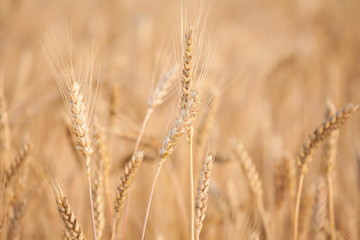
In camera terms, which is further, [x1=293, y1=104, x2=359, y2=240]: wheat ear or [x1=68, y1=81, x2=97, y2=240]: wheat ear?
[x1=293, y1=104, x2=359, y2=240]: wheat ear

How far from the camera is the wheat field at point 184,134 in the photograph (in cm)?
88

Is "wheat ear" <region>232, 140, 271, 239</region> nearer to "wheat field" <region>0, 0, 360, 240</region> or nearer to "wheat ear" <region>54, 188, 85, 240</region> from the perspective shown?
"wheat field" <region>0, 0, 360, 240</region>

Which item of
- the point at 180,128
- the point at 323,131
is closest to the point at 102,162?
the point at 180,128

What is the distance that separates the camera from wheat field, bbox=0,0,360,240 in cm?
88

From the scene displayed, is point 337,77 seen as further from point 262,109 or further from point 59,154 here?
point 59,154

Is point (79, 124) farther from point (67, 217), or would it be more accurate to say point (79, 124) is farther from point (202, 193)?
point (202, 193)

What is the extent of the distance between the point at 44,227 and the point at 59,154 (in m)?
0.80

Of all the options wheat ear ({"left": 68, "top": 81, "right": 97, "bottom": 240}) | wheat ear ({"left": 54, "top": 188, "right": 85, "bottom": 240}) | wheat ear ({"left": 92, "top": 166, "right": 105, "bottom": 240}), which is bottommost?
wheat ear ({"left": 54, "top": 188, "right": 85, "bottom": 240})

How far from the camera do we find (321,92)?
2.85 m

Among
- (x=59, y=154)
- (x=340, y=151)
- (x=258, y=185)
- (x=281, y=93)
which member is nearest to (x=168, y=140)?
(x=258, y=185)

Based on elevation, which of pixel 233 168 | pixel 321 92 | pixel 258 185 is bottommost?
pixel 258 185

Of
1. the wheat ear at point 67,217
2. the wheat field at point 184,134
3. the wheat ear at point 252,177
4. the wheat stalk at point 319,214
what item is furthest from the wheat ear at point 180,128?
the wheat stalk at point 319,214

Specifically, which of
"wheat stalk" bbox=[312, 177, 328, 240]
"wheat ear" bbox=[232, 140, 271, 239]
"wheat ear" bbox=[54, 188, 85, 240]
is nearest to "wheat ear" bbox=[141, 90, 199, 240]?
"wheat ear" bbox=[54, 188, 85, 240]

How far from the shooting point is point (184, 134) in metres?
0.79
